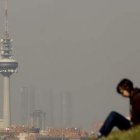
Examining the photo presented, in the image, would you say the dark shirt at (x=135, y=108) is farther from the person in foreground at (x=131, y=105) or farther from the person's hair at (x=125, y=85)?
the person's hair at (x=125, y=85)

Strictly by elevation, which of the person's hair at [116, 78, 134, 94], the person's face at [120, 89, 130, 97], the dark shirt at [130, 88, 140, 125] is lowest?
the dark shirt at [130, 88, 140, 125]

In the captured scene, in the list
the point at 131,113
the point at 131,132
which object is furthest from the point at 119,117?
the point at 131,132

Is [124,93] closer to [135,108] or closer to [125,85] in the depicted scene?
[125,85]

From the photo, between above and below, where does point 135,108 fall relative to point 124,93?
below

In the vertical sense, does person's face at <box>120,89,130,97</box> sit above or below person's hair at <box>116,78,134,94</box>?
below

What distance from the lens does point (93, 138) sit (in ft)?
44.3

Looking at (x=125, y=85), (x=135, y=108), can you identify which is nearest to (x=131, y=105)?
(x=135, y=108)

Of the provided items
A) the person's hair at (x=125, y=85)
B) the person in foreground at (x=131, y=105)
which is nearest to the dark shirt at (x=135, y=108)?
the person in foreground at (x=131, y=105)

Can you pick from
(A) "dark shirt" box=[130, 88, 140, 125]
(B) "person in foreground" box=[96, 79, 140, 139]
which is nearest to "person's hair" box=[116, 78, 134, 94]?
(B) "person in foreground" box=[96, 79, 140, 139]

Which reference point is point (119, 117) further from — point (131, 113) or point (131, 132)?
point (131, 132)

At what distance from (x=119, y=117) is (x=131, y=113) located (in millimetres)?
381

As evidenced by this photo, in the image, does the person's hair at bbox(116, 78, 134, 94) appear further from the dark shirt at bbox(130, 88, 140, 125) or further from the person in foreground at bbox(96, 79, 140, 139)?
the dark shirt at bbox(130, 88, 140, 125)

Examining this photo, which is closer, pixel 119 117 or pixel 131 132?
pixel 131 132

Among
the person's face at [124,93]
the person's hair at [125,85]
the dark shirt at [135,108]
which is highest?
the person's hair at [125,85]
